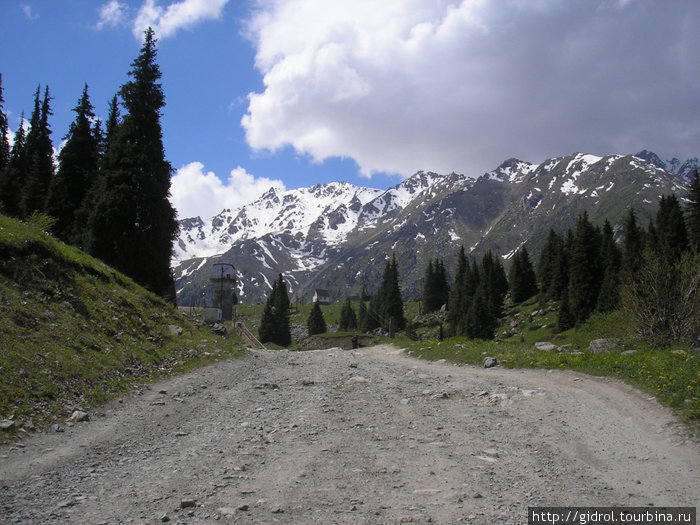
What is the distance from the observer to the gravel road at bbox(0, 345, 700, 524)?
5777 millimetres

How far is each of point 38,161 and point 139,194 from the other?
86.3 feet

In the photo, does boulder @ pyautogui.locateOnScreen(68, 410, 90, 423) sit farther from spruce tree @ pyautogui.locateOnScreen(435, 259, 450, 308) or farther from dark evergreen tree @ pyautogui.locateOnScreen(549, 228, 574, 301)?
spruce tree @ pyautogui.locateOnScreen(435, 259, 450, 308)

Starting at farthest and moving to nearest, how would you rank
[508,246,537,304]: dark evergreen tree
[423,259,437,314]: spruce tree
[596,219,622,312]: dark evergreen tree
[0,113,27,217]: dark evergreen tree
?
[423,259,437,314]: spruce tree, [508,246,537,304]: dark evergreen tree, [596,219,622,312]: dark evergreen tree, [0,113,27,217]: dark evergreen tree

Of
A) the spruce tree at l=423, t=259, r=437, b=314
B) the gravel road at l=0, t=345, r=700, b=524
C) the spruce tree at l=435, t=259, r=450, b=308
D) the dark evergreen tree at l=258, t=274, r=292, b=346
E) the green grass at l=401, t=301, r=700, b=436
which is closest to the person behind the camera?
the gravel road at l=0, t=345, r=700, b=524

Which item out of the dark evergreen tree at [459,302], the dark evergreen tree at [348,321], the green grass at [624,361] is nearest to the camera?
the green grass at [624,361]

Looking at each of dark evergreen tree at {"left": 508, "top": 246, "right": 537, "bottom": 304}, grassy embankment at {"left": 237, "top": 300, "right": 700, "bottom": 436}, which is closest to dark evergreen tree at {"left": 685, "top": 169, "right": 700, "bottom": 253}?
dark evergreen tree at {"left": 508, "top": 246, "right": 537, "bottom": 304}

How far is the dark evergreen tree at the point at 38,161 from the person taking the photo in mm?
40844

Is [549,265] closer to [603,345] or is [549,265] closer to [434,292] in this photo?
[434,292]

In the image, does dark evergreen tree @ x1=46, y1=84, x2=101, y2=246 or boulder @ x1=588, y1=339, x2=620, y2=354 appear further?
dark evergreen tree @ x1=46, y1=84, x2=101, y2=246

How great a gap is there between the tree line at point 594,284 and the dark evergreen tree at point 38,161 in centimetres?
3347

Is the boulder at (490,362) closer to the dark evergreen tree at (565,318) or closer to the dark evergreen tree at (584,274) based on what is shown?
the dark evergreen tree at (584,274)

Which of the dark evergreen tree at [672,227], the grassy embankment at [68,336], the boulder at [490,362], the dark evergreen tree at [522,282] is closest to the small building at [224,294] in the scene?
the grassy embankment at [68,336]

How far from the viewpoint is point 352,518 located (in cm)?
551

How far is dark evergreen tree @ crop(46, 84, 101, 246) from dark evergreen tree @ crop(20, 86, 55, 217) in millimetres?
3996
